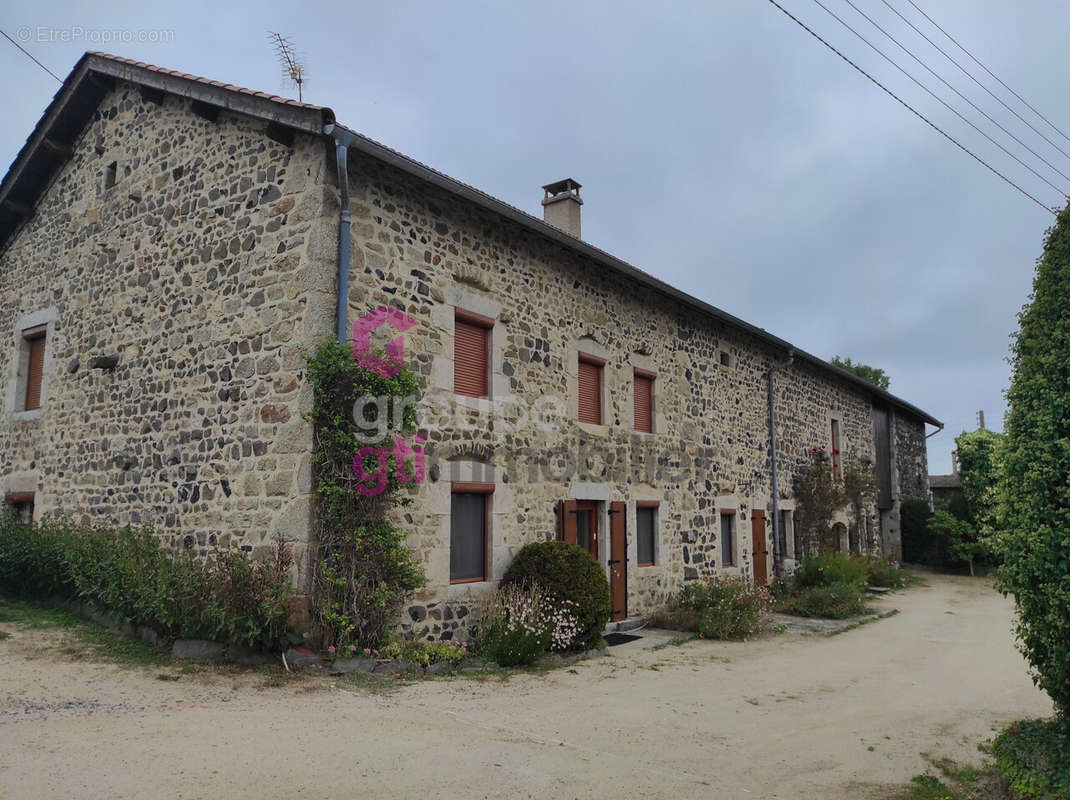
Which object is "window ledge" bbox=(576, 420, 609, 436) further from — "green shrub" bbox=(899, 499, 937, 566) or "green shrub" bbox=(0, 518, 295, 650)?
"green shrub" bbox=(899, 499, 937, 566)

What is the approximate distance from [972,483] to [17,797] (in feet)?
73.5

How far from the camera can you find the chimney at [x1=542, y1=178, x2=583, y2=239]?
1280 centimetres

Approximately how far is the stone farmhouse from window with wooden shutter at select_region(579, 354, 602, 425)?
4 cm

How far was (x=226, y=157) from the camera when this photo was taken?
26.6 ft

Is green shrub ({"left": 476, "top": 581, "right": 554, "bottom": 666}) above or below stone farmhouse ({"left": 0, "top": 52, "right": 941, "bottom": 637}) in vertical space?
below

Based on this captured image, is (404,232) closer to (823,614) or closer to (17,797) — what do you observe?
(17,797)

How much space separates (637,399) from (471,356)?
3.73 metres

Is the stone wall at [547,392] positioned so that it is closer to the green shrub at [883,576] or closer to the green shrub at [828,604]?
the green shrub at [828,604]

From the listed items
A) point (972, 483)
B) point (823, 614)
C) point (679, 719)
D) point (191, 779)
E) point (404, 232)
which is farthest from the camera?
point (972, 483)

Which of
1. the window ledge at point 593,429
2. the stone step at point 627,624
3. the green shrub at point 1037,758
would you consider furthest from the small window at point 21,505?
the green shrub at point 1037,758

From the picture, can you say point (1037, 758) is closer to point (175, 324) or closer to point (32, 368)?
point (175, 324)

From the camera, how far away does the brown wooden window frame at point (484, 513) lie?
26.0ft

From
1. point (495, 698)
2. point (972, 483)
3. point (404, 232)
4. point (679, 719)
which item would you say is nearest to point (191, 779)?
point (495, 698)

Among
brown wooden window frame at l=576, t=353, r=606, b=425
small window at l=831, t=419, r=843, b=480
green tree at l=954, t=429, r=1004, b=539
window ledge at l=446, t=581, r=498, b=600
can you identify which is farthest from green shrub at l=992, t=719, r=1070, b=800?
green tree at l=954, t=429, r=1004, b=539
